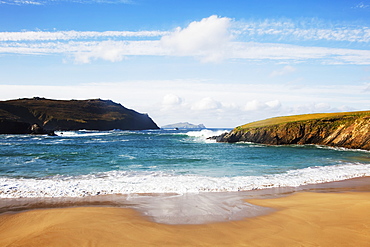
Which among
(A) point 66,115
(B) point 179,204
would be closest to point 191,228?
(B) point 179,204

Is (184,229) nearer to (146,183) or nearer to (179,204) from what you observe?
(179,204)

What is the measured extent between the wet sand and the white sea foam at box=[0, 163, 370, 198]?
8.68ft

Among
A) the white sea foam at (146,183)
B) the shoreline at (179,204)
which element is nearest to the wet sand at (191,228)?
the shoreline at (179,204)

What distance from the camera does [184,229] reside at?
284 inches

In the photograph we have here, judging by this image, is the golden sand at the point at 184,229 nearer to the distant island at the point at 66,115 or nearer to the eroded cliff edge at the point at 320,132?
the eroded cliff edge at the point at 320,132

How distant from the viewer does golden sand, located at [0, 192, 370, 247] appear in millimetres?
6391

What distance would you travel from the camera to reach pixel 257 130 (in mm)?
42969

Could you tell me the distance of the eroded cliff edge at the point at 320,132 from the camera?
33.4 meters

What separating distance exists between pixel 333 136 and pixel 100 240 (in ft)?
123

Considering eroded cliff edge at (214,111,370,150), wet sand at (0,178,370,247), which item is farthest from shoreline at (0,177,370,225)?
eroded cliff edge at (214,111,370,150)

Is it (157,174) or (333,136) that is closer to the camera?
(157,174)

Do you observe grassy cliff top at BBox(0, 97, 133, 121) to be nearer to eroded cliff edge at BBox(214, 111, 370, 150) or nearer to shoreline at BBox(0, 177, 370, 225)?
eroded cliff edge at BBox(214, 111, 370, 150)

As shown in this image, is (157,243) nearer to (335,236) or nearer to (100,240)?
(100,240)

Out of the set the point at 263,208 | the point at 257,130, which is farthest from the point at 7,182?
the point at 257,130
